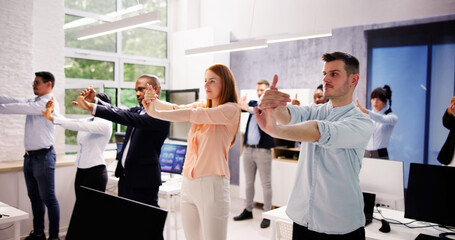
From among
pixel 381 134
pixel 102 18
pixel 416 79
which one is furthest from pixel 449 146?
pixel 102 18

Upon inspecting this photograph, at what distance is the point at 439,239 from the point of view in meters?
1.93

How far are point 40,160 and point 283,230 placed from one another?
8.58 ft

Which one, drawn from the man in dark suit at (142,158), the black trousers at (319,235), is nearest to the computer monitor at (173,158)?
the man in dark suit at (142,158)

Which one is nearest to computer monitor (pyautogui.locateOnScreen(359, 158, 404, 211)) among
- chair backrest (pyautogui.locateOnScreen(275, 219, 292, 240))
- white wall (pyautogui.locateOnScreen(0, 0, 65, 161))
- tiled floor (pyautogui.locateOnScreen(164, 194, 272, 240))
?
chair backrest (pyautogui.locateOnScreen(275, 219, 292, 240))

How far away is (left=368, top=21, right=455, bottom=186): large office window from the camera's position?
4383 millimetres

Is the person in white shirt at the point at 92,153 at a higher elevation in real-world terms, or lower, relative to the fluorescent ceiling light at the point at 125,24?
lower

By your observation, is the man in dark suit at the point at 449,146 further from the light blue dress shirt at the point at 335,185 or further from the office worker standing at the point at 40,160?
the office worker standing at the point at 40,160

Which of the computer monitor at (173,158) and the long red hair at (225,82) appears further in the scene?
the computer monitor at (173,158)

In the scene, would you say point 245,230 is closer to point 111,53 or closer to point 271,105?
point 271,105

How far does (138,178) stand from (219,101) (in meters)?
0.80

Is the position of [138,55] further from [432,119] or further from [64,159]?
[432,119]

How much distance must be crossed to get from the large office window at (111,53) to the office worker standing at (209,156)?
10.9 ft

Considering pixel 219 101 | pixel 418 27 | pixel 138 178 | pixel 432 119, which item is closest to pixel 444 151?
pixel 432 119

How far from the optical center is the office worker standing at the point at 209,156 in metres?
2.06
